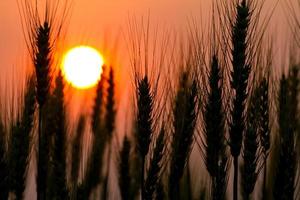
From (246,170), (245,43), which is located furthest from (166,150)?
(245,43)

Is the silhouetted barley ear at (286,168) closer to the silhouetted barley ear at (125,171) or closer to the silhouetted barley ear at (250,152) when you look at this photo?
the silhouetted barley ear at (250,152)

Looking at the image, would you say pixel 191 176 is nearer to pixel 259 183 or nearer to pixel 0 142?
pixel 259 183

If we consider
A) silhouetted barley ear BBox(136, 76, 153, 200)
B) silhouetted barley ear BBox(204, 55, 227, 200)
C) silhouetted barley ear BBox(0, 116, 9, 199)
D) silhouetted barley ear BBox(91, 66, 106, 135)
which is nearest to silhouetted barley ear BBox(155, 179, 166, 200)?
silhouetted barley ear BBox(136, 76, 153, 200)

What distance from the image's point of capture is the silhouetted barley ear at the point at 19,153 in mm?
4746

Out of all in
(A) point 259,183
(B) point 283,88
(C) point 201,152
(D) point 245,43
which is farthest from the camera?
(A) point 259,183

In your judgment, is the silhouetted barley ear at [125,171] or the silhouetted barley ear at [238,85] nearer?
the silhouetted barley ear at [238,85]

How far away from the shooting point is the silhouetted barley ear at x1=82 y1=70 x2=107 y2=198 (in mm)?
5242

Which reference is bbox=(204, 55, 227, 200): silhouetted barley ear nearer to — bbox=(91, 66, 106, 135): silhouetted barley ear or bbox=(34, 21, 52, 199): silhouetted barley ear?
bbox=(34, 21, 52, 199): silhouetted barley ear

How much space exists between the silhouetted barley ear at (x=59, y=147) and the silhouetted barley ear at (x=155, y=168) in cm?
Result: 57

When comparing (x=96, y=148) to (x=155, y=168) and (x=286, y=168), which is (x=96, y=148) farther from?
(x=286, y=168)

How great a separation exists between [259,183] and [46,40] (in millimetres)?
2082

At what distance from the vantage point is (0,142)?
15.9 ft

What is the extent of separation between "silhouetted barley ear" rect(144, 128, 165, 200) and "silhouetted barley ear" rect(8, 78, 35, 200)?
0.86 meters

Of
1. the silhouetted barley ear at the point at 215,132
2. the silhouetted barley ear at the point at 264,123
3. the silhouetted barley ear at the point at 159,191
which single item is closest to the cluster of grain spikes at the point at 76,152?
the silhouetted barley ear at the point at 159,191
